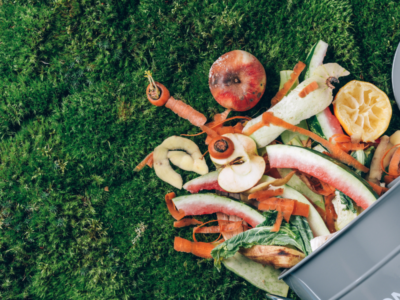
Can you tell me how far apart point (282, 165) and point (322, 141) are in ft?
1.06

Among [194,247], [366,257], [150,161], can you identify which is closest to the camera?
[366,257]

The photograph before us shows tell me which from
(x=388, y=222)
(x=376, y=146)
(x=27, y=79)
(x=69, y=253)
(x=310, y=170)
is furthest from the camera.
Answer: (x=27, y=79)

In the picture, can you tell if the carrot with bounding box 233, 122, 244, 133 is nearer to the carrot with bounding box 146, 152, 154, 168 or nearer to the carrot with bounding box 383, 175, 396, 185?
the carrot with bounding box 146, 152, 154, 168

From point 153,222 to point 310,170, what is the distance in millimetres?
1223

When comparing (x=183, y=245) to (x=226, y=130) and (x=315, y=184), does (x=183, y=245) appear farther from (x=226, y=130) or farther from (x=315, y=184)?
(x=315, y=184)

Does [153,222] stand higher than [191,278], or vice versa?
[153,222]

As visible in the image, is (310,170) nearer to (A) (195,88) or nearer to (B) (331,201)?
(B) (331,201)

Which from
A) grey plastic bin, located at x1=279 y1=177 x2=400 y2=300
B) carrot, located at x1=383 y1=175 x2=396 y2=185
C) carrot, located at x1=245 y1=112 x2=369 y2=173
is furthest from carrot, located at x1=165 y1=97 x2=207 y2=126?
carrot, located at x1=383 y1=175 x2=396 y2=185

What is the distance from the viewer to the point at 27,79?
229cm

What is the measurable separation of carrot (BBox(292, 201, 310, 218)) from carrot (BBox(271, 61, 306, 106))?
768 millimetres

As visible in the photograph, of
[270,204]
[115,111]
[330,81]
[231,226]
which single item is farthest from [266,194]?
[115,111]

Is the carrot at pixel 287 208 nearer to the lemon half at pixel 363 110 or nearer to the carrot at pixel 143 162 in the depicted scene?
the lemon half at pixel 363 110

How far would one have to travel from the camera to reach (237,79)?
1.93 m

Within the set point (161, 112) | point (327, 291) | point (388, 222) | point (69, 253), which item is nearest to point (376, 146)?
point (388, 222)
